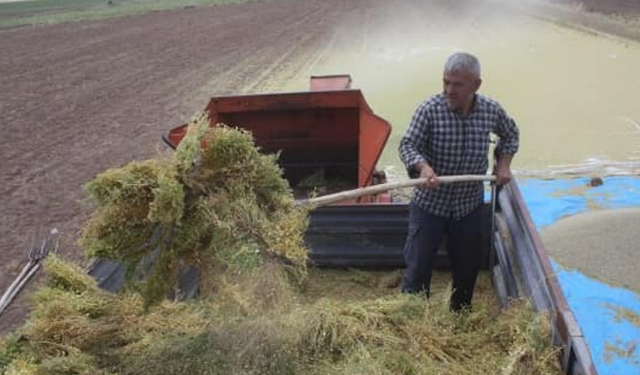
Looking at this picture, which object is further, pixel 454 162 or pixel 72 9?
pixel 72 9

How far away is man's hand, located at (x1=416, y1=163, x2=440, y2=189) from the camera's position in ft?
12.1

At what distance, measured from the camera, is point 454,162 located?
3.97 meters

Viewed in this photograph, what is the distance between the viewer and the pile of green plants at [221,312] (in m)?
3.09

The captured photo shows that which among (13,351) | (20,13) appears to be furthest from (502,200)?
(20,13)

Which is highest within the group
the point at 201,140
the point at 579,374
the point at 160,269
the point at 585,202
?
the point at 201,140

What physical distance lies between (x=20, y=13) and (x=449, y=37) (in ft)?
78.3

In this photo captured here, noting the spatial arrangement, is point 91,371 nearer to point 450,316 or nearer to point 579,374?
point 450,316

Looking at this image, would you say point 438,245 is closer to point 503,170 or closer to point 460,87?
point 503,170

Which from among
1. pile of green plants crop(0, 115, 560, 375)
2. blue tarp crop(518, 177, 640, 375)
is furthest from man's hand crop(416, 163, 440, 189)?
blue tarp crop(518, 177, 640, 375)

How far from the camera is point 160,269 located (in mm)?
3188

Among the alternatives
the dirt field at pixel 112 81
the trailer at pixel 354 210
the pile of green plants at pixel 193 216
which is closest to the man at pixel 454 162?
the trailer at pixel 354 210

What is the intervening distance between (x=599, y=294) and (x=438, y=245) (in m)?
1.47

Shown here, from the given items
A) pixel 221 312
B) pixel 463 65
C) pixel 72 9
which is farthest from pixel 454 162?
pixel 72 9

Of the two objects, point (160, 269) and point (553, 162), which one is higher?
point (160, 269)
